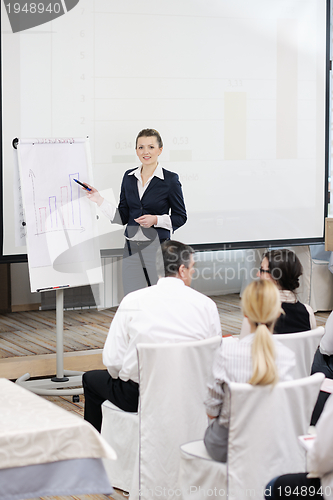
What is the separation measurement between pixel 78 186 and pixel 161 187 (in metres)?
0.56

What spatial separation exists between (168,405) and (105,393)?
477 millimetres

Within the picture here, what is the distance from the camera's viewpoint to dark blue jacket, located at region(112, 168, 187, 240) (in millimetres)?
3771

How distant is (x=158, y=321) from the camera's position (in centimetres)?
224

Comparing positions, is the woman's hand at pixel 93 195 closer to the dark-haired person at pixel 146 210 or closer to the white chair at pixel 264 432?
the dark-haired person at pixel 146 210

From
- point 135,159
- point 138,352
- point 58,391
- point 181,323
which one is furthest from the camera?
point 135,159

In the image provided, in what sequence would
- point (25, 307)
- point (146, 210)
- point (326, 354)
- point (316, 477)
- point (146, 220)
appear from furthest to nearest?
1. point (25, 307)
2. point (146, 210)
3. point (146, 220)
4. point (326, 354)
5. point (316, 477)

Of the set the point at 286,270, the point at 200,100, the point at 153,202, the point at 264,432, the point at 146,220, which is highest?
the point at 200,100

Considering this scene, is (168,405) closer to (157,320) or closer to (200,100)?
(157,320)


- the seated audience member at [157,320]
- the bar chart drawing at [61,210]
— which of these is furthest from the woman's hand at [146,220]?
the seated audience member at [157,320]

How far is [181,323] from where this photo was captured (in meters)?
2.25

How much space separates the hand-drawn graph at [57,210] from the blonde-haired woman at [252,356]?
1.82 metres

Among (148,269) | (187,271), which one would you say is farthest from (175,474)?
(148,269)

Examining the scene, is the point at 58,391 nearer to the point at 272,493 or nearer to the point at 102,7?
the point at 272,493

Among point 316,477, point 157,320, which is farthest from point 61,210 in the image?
point 316,477
